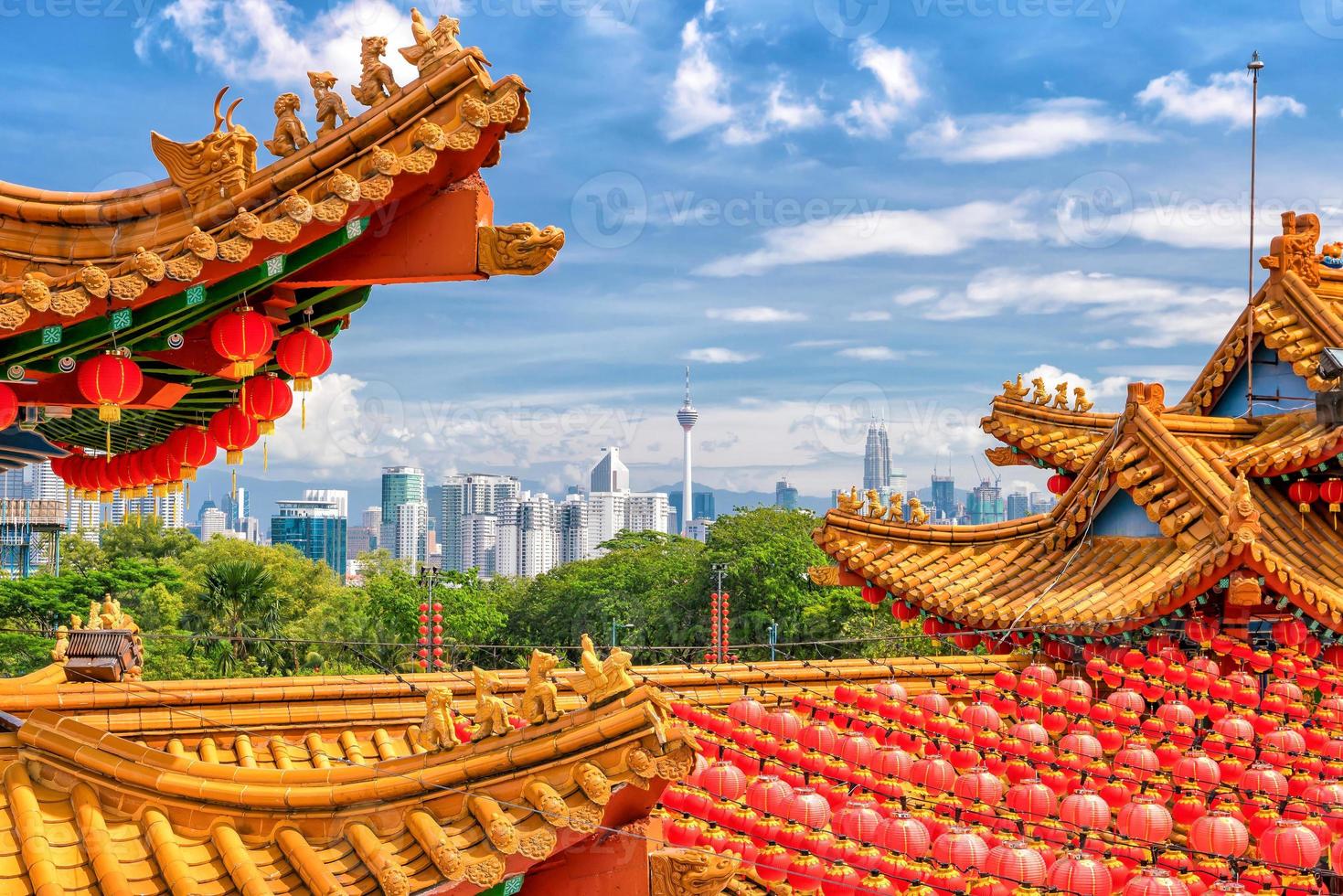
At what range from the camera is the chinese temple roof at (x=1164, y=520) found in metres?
10.4

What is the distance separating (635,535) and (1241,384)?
2045 inches

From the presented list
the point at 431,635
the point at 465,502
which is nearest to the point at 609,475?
the point at 465,502

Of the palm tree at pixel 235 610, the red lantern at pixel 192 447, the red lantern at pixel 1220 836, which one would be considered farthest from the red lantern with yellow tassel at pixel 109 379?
the palm tree at pixel 235 610

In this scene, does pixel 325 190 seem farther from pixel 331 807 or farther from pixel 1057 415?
pixel 1057 415

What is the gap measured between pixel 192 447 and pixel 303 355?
2609 mm

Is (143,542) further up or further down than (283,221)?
further down

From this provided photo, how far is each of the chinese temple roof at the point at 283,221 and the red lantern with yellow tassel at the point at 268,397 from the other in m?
1.16

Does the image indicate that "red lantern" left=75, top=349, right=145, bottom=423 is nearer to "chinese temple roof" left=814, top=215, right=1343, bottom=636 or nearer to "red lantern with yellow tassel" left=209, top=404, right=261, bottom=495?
"red lantern with yellow tassel" left=209, top=404, right=261, bottom=495

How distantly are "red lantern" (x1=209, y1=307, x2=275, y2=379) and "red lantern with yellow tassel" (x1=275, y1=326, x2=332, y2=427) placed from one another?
20.9 inches

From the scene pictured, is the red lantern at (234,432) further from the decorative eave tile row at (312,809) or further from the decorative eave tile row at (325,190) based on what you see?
the decorative eave tile row at (312,809)

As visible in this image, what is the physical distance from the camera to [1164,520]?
10758mm

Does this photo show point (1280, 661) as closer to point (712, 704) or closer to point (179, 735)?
point (712, 704)

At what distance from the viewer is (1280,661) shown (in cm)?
1046

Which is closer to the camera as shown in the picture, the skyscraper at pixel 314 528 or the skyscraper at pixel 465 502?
the skyscraper at pixel 314 528
